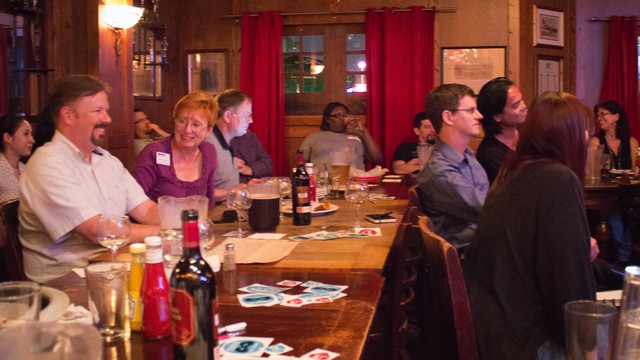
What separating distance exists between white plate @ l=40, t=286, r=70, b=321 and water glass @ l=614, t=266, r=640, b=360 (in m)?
1.09

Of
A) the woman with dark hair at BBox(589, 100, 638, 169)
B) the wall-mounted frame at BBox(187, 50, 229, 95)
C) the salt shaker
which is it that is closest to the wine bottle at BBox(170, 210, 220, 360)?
the salt shaker

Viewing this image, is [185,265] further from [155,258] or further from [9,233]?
[9,233]

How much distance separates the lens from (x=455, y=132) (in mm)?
3396

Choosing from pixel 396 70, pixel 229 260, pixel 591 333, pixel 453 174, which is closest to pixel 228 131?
pixel 453 174

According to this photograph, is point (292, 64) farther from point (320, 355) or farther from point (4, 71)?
point (320, 355)

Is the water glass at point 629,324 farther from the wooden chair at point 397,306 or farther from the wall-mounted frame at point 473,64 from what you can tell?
the wall-mounted frame at point 473,64

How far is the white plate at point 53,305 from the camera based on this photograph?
1390mm

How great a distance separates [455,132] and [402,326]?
3.42 feet

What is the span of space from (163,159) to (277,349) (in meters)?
2.32

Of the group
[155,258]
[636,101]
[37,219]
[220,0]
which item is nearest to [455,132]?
[37,219]

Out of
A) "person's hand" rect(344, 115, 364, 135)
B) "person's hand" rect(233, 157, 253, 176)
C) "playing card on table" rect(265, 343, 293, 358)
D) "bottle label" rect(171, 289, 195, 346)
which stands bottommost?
"playing card on table" rect(265, 343, 293, 358)

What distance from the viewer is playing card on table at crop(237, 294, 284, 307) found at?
171 centimetres

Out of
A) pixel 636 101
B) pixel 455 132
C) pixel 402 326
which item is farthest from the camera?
pixel 636 101

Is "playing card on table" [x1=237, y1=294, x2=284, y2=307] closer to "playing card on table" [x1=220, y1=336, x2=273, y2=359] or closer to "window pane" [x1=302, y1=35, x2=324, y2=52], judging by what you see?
"playing card on table" [x1=220, y1=336, x2=273, y2=359]
